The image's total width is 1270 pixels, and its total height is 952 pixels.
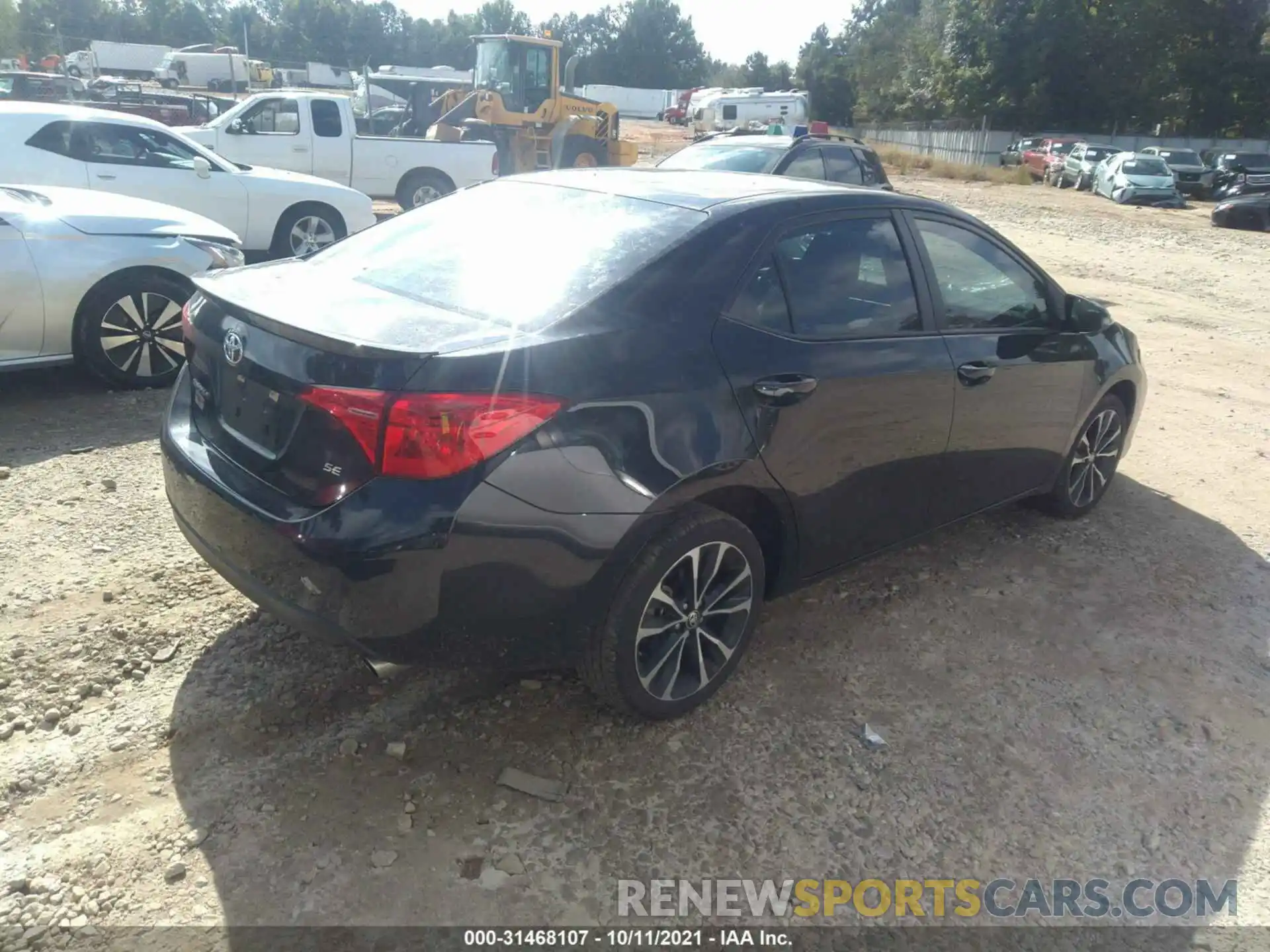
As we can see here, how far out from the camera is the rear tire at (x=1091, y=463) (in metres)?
4.73

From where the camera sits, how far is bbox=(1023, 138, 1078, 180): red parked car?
34812 millimetres

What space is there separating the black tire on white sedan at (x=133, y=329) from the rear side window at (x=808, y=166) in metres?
6.18

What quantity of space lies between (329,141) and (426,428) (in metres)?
12.8

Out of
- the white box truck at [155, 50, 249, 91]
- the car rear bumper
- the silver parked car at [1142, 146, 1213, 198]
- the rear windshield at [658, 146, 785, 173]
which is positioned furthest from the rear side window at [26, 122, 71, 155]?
Result: the white box truck at [155, 50, 249, 91]

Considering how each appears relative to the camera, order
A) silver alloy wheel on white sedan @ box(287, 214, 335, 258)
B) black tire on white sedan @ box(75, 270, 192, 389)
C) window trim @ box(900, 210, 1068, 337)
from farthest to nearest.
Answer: silver alloy wheel on white sedan @ box(287, 214, 335, 258) < black tire on white sedan @ box(75, 270, 192, 389) < window trim @ box(900, 210, 1068, 337)

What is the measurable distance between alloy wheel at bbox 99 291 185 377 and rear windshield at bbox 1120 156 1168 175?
28.5 metres

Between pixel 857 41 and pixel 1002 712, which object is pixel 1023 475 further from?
pixel 857 41

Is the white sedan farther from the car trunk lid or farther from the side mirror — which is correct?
the side mirror

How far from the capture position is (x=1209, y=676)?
12.0 feet

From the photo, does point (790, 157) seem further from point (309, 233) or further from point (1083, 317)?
point (1083, 317)

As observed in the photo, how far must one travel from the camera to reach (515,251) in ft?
10.5

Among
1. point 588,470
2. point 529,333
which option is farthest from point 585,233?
point 588,470

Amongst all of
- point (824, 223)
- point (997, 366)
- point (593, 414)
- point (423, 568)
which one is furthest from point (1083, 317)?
point (423, 568)

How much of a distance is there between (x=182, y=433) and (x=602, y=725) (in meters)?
1.68
